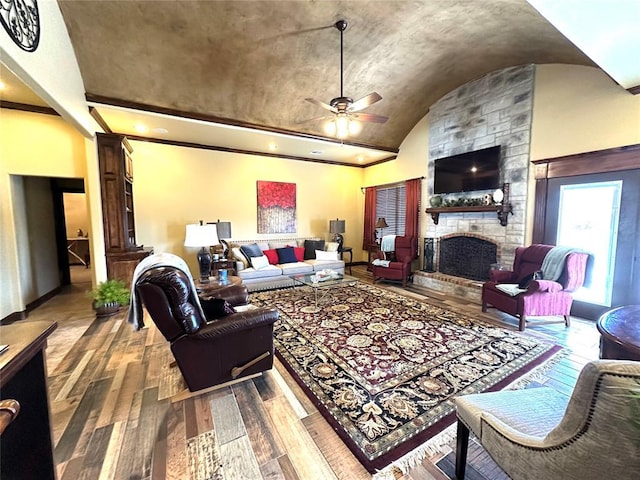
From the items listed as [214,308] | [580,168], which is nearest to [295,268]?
[214,308]

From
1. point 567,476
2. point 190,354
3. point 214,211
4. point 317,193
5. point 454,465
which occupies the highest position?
point 317,193

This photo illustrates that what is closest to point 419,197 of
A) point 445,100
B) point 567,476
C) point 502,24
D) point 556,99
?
point 445,100

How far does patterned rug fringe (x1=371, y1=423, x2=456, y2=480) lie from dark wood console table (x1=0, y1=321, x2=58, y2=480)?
1.50 m

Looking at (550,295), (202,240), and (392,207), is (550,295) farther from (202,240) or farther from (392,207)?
(202,240)

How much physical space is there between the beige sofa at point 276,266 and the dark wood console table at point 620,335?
4.05 metres

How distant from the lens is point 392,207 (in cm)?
644

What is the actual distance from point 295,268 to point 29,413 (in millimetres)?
4141

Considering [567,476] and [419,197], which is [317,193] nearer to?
[419,197]

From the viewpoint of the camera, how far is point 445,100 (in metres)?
4.99

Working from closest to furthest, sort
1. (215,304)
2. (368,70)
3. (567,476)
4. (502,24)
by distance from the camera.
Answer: (567,476) → (215,304) → (502,24) → (368,70)

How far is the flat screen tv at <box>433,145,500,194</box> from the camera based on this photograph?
4.26 meters

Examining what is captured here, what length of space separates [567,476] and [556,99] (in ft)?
15.0

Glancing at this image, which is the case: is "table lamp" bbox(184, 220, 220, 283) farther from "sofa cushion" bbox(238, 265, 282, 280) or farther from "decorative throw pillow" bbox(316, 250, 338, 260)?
"decorative throw pillow" bbox(316, 250, 338, 260)

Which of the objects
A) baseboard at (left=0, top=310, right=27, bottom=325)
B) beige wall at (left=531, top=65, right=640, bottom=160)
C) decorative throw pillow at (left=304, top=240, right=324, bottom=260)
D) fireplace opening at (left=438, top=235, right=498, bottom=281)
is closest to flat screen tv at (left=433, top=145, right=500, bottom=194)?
beige wall at (left=531, top=65, right=640, bottom=160)
